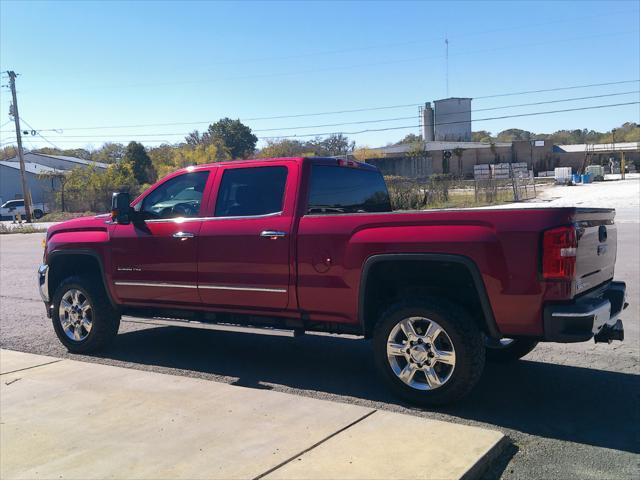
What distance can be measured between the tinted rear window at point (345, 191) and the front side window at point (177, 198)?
1.24 metres

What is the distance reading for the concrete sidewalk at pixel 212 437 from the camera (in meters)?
3.96

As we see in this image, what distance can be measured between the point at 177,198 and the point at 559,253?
3907 mm

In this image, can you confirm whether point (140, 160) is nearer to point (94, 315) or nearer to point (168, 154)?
point (168, 154)

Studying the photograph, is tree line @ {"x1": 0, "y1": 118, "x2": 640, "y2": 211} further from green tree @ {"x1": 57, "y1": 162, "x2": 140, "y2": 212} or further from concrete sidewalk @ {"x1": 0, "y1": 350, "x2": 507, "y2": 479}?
concrete sidewalk @ {"x1": 0, "y1": 350, "x2": 507, "y2": 479}

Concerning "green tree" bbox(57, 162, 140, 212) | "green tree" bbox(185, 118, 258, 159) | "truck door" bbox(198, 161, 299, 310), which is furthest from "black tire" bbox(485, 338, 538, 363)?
"green tree" bbox(185, 118, 258, 159)

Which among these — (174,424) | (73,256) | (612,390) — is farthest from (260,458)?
(73,256)

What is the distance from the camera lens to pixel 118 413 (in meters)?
5.05

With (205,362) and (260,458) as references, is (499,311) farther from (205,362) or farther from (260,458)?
(205,362)

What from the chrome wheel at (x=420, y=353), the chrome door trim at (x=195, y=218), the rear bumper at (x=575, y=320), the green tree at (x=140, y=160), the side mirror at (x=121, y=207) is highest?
the green tree at (x=140, y=160)

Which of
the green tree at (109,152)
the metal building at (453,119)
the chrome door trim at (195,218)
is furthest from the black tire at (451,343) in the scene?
the green tree at (109,152)

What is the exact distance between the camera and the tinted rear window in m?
5.95

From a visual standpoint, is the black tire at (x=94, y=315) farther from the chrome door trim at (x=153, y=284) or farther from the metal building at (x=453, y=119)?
the metal building at (x=453, y=119)

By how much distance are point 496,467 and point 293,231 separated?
2570 millimetres

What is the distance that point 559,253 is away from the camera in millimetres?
4402
